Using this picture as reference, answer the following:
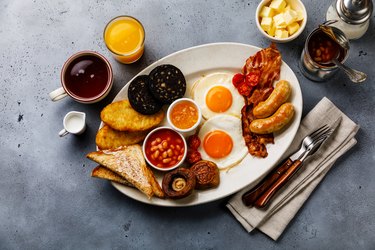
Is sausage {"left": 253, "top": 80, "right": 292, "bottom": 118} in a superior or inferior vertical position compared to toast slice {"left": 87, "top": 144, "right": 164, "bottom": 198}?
superior

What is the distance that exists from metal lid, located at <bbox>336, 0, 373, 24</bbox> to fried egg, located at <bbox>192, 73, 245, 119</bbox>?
1.21 metres

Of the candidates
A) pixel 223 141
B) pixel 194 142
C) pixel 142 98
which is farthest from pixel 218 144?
pixel 142 98

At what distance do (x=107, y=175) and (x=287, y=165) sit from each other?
166 cm

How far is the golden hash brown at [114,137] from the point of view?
14.9 feet

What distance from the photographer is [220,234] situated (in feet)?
15.5

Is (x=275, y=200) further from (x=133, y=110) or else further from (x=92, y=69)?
(x=92, y=69)

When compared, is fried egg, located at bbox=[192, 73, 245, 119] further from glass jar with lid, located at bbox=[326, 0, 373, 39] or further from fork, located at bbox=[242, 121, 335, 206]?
glass jar with lid, located at bbox=[326, 0, 373, 39]

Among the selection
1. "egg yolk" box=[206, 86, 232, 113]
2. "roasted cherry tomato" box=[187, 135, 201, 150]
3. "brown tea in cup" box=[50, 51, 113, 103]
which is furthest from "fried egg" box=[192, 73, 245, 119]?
"brown tea in cup" box=[50, 51, 113, 103]

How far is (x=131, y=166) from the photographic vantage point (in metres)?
4.41

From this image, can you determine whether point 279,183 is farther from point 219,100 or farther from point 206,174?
point 219,100

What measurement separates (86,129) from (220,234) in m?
1.66

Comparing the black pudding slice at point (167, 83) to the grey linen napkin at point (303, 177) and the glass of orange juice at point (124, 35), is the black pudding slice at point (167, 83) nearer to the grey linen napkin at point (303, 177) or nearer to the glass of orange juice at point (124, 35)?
the glass of orange juice at point (124, 35)

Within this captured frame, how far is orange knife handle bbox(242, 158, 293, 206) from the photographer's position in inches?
180

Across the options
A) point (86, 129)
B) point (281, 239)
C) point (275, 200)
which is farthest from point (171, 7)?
point (281, 239)
